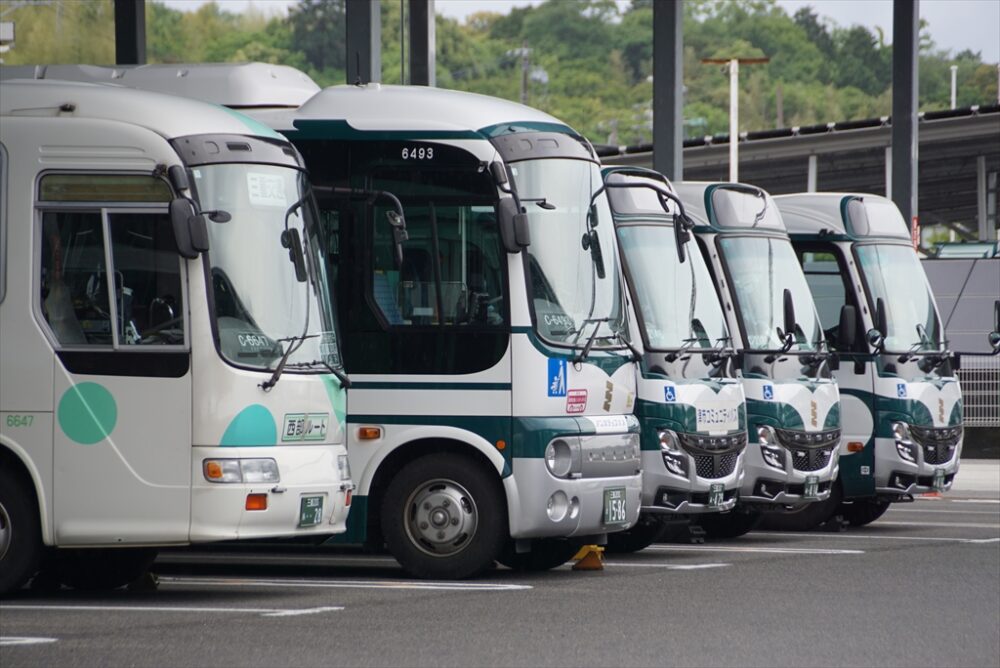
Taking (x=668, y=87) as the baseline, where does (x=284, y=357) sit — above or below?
below

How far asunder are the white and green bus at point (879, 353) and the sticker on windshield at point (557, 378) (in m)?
6.36

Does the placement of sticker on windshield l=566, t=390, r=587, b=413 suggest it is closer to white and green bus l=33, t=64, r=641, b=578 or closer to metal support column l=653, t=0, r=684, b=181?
white and green bus l=33, t=64, r=641, b=578

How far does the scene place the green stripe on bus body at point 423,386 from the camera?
13531 mm

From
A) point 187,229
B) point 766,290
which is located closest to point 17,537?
point 187,229

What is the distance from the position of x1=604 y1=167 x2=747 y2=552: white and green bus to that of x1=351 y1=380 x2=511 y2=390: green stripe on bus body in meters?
2.36

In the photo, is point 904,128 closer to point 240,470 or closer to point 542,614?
point 542,614

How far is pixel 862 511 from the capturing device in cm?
2038

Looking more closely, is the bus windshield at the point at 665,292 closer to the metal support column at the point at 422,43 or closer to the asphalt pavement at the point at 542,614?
the asphalt pavement at the point at 542,614

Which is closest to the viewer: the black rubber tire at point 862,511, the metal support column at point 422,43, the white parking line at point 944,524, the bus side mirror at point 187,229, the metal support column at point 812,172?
the bus side mirror at point 187,229

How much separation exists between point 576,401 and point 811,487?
4.53m

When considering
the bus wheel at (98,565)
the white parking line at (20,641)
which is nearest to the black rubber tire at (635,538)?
the bus wheel at (98,565)

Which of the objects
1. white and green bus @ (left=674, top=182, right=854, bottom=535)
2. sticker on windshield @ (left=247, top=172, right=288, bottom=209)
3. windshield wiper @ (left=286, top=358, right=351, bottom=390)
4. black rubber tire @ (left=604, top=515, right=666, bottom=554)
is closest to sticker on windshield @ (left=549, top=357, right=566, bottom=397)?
windshield wiper @ (left=286, top=358, right=351, bottom=390)

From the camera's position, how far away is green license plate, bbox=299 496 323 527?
39.7 feet

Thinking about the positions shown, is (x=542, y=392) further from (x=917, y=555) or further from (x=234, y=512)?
(x=917, y=555)
